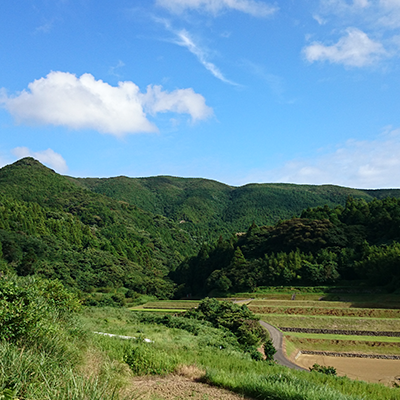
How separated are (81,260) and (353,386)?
6796 centimetres

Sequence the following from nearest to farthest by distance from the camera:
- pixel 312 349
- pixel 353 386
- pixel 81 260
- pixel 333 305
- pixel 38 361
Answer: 1. pixel 38 361
2. pixel 353 386
3. pixel 312 349
4. pixel 333 305
5. pixel 81 260

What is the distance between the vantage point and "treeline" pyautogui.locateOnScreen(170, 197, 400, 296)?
159 ft

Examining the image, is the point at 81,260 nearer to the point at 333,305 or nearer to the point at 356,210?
the point at 333,305

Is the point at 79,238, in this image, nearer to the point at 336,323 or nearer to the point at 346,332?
the point at 336,323

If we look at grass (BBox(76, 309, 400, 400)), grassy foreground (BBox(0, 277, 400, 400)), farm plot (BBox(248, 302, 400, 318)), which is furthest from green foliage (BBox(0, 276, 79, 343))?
farm plot (BBox(248, 302, 400, 318))

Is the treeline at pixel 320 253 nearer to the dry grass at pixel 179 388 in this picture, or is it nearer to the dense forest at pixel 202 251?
the dense forest at pixel 202 251

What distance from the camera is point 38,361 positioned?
579 cm

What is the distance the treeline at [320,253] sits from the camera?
159 feet

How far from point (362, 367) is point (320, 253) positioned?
120ft

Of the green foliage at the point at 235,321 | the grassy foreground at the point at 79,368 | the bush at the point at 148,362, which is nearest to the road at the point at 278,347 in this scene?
the green foliage at the point at 235,321

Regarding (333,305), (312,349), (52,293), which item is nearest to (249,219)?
(333,305)

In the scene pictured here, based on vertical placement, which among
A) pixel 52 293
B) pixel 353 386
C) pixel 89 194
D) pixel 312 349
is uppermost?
pixel 89 194

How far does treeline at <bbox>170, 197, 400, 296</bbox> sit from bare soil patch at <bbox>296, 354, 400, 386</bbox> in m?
23.6

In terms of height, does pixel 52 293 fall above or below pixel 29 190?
below
